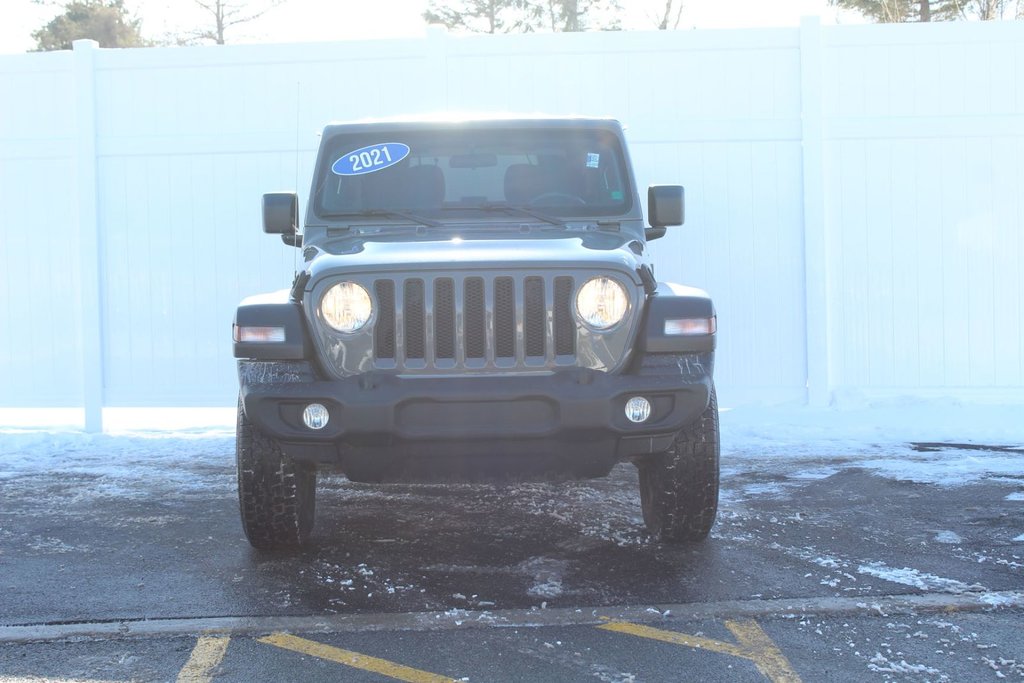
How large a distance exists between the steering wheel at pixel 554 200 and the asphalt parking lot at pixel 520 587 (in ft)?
5.32

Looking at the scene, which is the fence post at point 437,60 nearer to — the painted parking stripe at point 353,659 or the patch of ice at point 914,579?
the patch of ice at point 914,579

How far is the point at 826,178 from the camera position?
898 centimetres

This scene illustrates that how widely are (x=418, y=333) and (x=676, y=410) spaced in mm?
1068

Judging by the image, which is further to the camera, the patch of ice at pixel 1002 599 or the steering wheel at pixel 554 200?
the steering wheel at pixel 554 200

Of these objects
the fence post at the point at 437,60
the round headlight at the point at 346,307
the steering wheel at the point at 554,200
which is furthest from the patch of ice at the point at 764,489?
the fence post at the point at 437,60

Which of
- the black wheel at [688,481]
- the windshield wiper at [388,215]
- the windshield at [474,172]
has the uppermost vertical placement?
the windshield at [474,172]

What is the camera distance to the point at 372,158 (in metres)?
5.21

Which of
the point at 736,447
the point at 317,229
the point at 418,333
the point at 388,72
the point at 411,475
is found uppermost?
the point at 388,72

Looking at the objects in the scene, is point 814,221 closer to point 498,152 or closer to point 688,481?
point 498,152

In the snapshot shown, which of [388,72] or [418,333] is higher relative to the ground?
[388,72]

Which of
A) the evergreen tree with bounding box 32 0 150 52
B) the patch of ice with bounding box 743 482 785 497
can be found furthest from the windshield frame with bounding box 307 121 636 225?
the evergreen tree with bounding box 32 0 150 52

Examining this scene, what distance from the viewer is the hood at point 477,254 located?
4043 millimetres

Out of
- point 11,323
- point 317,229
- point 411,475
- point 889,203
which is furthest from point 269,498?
point 889,203

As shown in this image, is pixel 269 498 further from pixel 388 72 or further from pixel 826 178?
pixel 826 178
